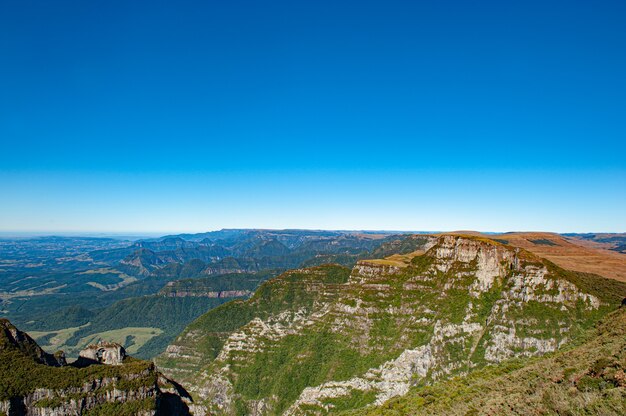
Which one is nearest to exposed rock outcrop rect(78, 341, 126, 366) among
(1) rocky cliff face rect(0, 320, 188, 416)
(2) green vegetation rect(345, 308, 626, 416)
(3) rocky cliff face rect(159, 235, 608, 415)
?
(1) rocky cliff face rect(0, 320, 188, 416)

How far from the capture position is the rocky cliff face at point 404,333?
12594cm

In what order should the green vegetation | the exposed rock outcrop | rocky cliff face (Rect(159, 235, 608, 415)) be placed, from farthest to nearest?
1. rocky cliff face (Rect(159, 235, 608, 415))
2. the exposed rock outcrop
3. the green vegetation

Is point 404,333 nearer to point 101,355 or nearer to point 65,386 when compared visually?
point 101,355

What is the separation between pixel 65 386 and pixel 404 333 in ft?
359

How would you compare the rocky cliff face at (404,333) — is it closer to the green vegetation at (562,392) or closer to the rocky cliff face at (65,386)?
the rocky cliff face at (65,386)

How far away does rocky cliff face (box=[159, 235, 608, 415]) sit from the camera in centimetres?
12594

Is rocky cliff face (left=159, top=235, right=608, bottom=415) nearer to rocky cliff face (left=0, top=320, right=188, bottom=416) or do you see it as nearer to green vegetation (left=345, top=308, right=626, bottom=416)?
rocky cliff face (left=0, top=320, right=188, bottom=416)

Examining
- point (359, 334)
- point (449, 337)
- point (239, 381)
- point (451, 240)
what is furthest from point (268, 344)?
point (451, 240)

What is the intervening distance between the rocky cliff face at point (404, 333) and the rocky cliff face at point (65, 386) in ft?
138

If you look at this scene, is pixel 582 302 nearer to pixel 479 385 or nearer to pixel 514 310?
pixel 514 310

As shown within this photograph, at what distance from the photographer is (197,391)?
549ft

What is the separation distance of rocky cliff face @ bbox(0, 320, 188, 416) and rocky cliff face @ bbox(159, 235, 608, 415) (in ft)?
138

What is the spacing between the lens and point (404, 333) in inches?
5605

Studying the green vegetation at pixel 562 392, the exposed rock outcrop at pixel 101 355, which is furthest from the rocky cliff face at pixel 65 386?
the green vegetation at pixel 562 392
